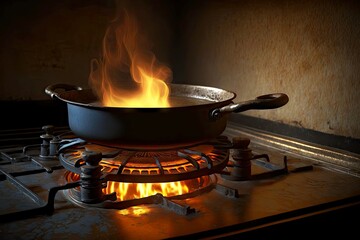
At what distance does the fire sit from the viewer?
108 cm

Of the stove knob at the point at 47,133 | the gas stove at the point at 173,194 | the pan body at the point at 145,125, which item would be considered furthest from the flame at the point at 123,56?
the pan body at the point at 145,125

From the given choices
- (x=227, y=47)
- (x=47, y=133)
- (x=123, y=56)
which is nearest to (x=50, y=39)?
(x=123, y=56)

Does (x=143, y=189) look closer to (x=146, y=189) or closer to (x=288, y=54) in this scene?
(x=146, y=189)

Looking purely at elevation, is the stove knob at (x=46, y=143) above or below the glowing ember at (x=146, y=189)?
above

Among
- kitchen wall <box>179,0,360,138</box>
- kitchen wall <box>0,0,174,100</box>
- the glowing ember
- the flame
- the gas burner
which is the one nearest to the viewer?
the gas burner

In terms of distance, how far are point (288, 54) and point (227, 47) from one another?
0.29 metres

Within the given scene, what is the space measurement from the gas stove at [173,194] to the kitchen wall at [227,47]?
18 cm

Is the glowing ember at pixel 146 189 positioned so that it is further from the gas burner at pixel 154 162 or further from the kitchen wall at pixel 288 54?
the kitchen wall at pixel 288 54

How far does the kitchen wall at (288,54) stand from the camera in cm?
126

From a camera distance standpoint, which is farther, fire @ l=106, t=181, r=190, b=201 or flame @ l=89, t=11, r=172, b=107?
flame @ l=89, t=11, r=172, b=107

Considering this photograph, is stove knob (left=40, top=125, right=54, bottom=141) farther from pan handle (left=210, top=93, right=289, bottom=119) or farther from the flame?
pan handle (left=210, top=93, right=289, bottom=119)

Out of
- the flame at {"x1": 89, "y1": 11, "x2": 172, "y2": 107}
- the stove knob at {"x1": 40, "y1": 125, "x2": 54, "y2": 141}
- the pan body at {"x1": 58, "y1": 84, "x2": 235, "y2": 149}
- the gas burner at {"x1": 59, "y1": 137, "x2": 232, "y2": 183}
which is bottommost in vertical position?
Result: the gas burner at {"x1": 59, "y1": 137, "x2": 232, "y2": 183}

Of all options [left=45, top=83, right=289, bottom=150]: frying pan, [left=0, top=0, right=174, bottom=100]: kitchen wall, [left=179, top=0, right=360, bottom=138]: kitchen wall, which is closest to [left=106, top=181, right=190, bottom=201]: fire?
[left=45, top=83, right=289, bottom=150]: frying pan

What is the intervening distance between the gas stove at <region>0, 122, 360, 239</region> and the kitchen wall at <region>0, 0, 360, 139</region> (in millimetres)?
181
